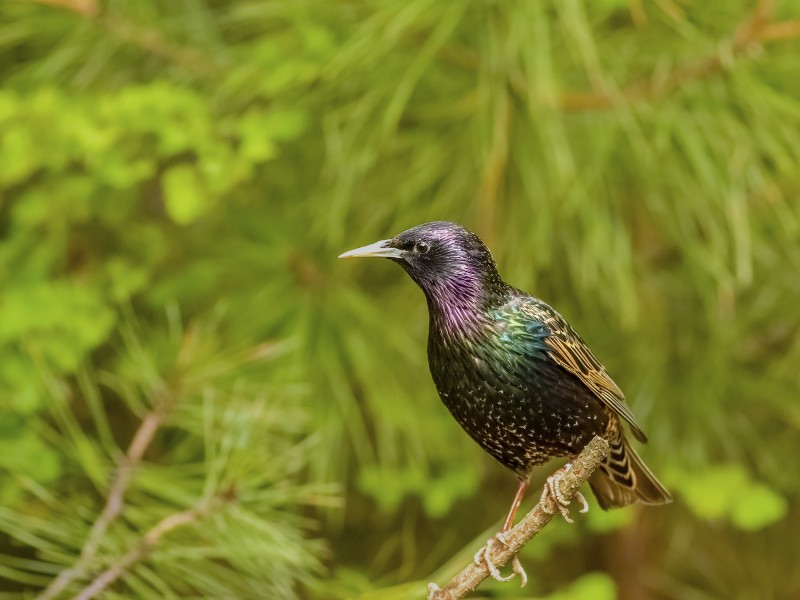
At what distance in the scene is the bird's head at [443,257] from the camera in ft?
2.25

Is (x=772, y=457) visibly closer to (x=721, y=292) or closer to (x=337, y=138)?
(x=721, y=292)

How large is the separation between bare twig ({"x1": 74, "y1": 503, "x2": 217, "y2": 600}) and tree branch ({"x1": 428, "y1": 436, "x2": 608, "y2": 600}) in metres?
0.45

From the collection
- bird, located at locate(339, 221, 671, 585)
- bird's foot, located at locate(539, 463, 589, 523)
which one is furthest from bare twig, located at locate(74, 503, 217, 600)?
bird's foot, located at locate(539, 463, 589, 523)

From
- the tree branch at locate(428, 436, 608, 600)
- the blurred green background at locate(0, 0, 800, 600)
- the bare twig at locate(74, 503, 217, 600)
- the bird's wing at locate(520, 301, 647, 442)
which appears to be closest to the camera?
the tree branch at locate(428, 436, 608, 600)

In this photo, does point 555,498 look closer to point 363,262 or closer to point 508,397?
point 508,397

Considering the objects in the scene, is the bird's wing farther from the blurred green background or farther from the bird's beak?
the blurred green background

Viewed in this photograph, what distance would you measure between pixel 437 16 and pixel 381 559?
3.14ft

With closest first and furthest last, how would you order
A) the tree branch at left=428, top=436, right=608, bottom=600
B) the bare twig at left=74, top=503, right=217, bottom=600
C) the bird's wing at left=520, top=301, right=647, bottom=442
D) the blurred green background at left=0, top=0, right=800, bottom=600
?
the tree branch at left=428, top=436, right=608, bottom=600
the bird's wing at left=520, top=301, right=647, bottom=442
the bare twig at left=74, top=503, right=217, bottom=600
the blurred green background at left=0, top=0, right=800, bottom=600

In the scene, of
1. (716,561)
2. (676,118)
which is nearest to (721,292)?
(676,118)

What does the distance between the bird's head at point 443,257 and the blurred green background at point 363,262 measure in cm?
53

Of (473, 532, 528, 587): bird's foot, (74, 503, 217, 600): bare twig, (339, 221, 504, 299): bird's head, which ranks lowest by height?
(74, 503, 217, 600): bare twig

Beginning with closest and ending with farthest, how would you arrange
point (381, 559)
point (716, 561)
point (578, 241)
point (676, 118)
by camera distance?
1. point (676, 118)
2. point (578, 241)
3. point (381, 559)
4. point (716, 561)

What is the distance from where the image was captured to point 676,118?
1.52m

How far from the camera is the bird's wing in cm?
77
